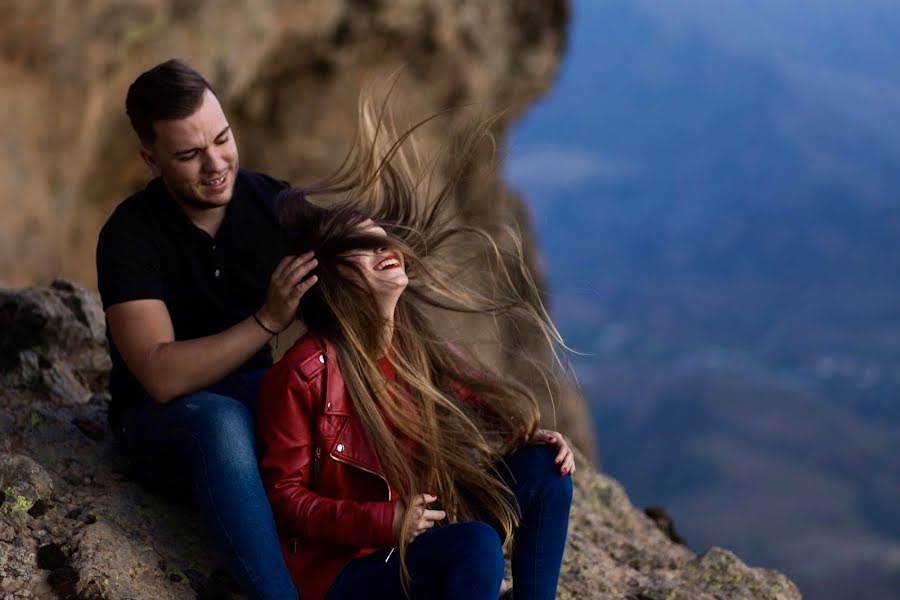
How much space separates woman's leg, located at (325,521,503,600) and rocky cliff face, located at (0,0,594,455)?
2.70 feet

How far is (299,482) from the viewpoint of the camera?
2.88 metres

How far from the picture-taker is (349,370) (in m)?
2.98

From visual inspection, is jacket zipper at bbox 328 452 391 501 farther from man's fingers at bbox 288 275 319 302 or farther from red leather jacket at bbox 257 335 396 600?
man's fingers at bbox 288 275 319 302

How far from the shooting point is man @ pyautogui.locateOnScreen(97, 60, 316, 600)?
2.88 m

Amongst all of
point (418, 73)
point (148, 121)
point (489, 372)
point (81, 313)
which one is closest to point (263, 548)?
point (489, 372)

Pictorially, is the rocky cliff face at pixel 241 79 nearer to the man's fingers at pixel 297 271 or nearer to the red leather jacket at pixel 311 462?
the man's fingers at pixel 297 271

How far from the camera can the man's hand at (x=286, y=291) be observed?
2.95 metres

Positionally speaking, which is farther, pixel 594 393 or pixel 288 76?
pixel 594 393

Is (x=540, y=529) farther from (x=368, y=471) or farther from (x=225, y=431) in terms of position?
(x=225, y=431)

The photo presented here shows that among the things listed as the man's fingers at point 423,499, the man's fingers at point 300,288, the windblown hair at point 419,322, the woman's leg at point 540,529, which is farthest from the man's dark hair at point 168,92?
the woman's leg at point 540,529

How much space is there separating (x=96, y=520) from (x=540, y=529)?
1156 millimetres

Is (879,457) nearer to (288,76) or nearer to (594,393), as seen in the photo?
(594,393)

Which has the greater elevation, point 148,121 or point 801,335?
point 801,335

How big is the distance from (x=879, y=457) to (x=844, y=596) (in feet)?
117
